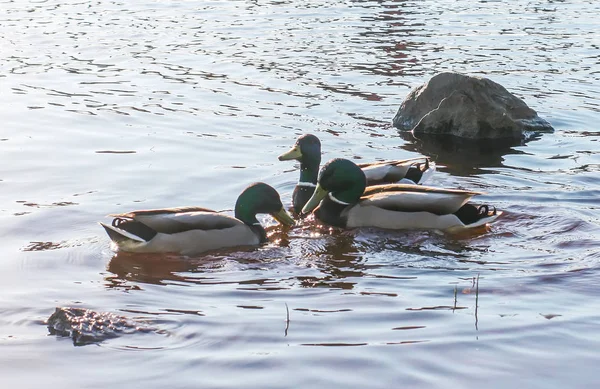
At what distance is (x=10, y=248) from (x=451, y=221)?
354cm

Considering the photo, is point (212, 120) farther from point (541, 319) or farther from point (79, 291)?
point (541, 319)

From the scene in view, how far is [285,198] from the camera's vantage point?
1007 cm

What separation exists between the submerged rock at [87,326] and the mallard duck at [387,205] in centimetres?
313

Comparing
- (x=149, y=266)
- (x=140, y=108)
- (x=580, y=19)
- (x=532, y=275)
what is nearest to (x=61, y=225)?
(x=149, y=266)

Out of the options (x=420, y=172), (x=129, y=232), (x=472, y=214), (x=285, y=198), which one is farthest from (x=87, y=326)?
(x=420, y=172)

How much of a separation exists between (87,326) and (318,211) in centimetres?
361

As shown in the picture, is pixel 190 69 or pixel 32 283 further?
pixel 190 69

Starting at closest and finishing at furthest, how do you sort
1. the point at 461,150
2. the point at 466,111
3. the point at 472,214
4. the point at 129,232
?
the point at 129,232 → the point at 472,214 → the point at 461,150 → the point at 466,111

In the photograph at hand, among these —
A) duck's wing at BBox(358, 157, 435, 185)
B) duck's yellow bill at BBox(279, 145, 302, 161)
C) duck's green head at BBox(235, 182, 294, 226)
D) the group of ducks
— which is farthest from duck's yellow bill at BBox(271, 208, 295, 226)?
duck's wing at BBox(358, 157, 435, 185)

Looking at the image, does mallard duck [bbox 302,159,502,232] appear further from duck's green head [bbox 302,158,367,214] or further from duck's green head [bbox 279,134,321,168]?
duck's green head [bbox 279,134,321,168]

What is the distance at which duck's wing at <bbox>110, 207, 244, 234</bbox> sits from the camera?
8.01m

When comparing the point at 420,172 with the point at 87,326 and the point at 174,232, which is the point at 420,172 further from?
the point at 87,326

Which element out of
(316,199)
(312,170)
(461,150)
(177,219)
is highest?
(177,219)

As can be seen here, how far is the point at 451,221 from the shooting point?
28.3 ft
